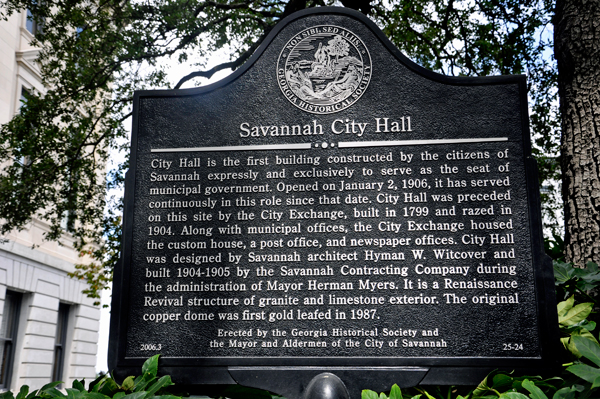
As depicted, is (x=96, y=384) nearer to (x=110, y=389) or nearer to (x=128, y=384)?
(x=110, y=389)

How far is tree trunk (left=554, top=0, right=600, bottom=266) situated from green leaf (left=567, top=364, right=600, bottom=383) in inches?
59.7

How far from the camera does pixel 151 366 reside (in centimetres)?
320

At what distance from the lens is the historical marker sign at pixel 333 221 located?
10.7 feet

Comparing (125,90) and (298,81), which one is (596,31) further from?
(125,90)

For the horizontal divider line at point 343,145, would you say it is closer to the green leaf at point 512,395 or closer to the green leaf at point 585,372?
the green leaf at point 585,372

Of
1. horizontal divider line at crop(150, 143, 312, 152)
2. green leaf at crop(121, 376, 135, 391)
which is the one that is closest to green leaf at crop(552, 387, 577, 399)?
horizontal divider line at crop(150, 143, 312, 152)

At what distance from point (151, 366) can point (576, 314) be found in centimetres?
303

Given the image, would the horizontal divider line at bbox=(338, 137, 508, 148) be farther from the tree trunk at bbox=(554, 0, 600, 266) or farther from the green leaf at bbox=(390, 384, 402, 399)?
the green leaf at bbox=(390, 384, 402, 399)

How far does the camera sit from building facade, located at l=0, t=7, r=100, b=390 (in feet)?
51.9

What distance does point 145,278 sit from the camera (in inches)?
138

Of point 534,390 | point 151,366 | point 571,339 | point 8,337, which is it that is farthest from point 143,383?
point 8,337

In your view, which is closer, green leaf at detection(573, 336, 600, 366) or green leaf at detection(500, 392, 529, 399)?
green leaf at detection(500, 392, 529, 399)

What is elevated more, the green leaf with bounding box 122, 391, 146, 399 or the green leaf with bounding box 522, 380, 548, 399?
the green leaf with bounding box 522, 380, 548, 399

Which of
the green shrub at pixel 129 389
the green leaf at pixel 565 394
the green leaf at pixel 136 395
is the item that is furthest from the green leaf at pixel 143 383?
the green leaf at pixel 565 394
